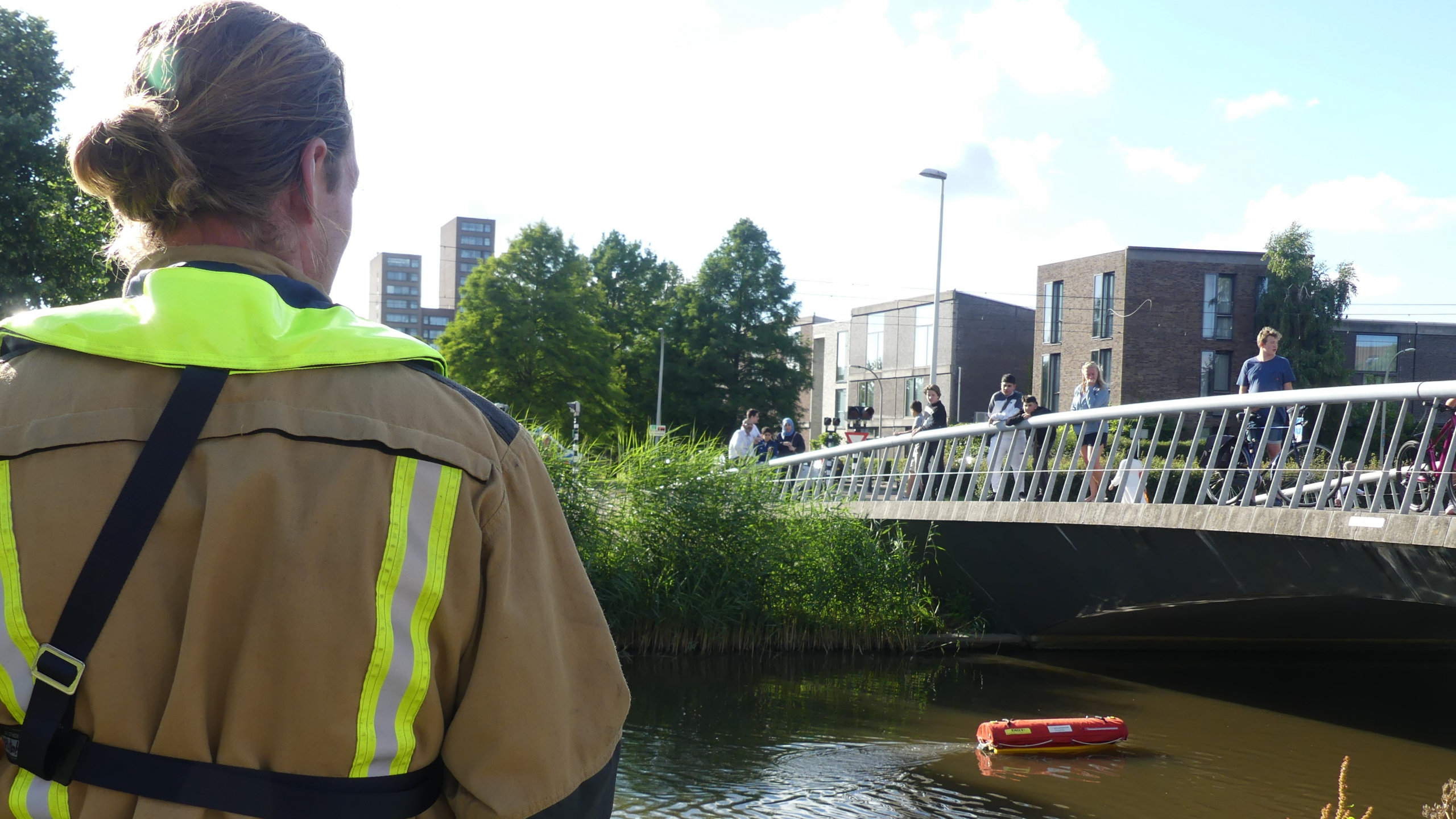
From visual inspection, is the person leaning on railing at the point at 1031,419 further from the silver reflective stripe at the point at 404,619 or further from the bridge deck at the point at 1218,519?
the silver reflective stripe at the point at 404,619

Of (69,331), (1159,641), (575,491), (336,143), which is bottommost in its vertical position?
(1159,641)

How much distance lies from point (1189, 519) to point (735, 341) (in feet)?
111

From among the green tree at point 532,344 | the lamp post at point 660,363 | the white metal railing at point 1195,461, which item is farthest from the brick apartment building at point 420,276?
the white metal railing at point 1195,461

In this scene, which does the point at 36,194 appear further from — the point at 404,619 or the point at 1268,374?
the point at 404,619

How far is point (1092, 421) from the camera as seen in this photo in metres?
11.9

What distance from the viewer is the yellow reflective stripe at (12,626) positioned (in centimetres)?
116

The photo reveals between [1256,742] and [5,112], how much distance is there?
19144 millimetres

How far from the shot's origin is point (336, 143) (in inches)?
54.0

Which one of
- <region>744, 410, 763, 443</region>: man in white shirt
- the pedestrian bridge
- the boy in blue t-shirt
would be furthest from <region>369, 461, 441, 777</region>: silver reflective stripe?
<region>744, 410, 763, 443</region>: man in white shirt

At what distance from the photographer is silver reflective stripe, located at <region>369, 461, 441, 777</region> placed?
1176 mm

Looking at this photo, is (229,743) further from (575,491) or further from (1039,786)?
(575,491)

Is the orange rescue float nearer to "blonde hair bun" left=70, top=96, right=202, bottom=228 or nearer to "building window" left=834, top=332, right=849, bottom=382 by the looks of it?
"blonde hair bun" left=70, top=96, right=202, bottom=228

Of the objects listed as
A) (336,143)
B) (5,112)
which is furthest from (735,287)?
(336,143)

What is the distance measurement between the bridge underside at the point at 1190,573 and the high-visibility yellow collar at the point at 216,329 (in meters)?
8.65
